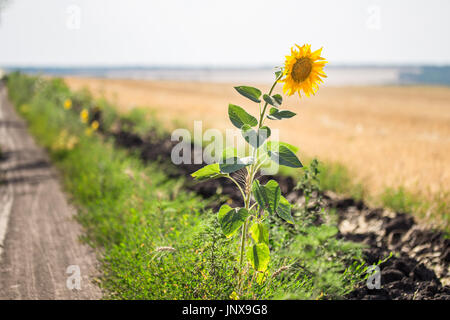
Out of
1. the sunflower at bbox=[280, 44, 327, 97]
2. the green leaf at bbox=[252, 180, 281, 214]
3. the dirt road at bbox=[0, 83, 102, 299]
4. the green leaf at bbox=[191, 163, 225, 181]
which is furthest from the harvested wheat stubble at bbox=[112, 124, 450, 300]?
the dirt road at bbox=[0, 83, 102, 299]

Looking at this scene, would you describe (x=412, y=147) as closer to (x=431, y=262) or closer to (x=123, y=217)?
(x=431, y=262)

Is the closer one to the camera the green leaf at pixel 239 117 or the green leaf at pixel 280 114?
the green leaf at pixel 280 114

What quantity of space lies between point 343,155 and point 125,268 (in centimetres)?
457

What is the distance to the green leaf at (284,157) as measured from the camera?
1.95 m

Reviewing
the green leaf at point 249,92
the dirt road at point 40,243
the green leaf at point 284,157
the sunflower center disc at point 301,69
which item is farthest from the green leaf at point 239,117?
the dirt road at point 40,243

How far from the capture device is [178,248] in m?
2.63

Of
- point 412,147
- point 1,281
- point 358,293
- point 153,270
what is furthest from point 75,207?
point 412,147

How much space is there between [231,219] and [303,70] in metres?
0.88

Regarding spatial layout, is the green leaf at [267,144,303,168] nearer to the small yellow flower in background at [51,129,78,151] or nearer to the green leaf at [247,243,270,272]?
the green leaf at [247,243,270,272]

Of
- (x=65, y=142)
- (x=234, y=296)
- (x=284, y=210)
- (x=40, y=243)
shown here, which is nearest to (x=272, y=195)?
(x=284, y=210)

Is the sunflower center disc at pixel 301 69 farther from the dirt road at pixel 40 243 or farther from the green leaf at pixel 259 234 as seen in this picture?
the dirt road at pixel 40 243

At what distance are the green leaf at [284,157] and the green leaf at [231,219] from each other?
0.34 meters

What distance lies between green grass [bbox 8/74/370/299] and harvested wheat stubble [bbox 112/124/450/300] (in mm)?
231

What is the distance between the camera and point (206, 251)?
244 cm
